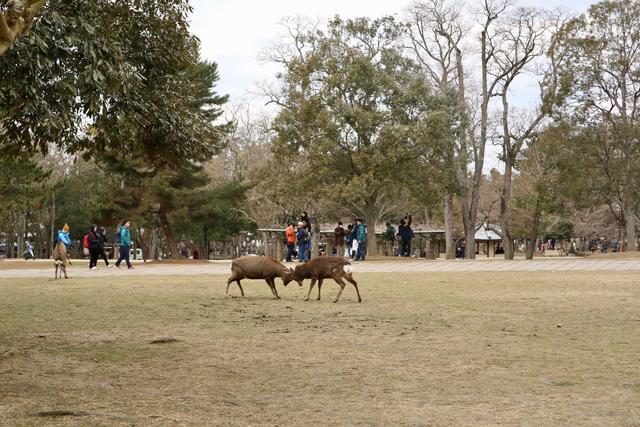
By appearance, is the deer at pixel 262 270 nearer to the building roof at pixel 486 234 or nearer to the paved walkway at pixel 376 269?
the paved walkway at pixel 376 269

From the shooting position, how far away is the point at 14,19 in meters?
5.11

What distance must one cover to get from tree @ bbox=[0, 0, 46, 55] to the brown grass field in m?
2.43

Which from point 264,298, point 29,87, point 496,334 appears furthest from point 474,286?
point 29,87

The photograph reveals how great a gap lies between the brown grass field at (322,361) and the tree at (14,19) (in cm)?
243

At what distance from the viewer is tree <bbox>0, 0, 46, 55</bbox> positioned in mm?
4942

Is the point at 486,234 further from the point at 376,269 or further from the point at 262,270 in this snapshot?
the point at 262,270

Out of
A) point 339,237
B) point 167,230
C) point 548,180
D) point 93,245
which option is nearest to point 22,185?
point 93,245

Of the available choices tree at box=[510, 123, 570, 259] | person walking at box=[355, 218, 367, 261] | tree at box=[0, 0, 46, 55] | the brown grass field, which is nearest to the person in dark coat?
person walking at box=[355, 218, 367, 261]

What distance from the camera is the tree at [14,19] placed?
16.2ft

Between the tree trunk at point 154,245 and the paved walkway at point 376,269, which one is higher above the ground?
the tree trunk at point 154,245

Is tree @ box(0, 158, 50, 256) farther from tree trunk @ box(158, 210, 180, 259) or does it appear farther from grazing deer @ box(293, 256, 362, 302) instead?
grazing deer @ box(293, 256, 362, 302)

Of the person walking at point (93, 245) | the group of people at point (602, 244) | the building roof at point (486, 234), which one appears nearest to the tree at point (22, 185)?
the person walking at point (93, 245)

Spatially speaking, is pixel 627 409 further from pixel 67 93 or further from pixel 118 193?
pixel 118 193

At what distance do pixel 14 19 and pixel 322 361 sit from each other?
4429 mm
